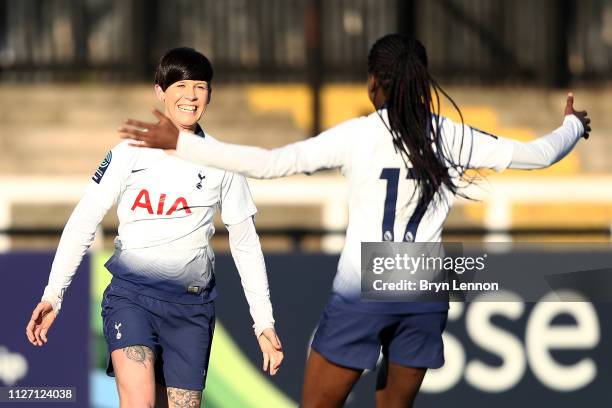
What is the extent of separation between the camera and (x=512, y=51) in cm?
1498

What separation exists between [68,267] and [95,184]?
14.0 inches

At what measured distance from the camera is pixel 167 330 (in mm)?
5430

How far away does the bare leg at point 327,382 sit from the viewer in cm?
495

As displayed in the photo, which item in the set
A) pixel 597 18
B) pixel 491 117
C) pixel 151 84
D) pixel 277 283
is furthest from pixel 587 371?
pixel 597 18

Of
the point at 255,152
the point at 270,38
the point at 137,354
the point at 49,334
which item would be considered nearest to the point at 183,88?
the point at 255,152

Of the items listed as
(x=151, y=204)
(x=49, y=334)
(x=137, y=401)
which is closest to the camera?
(x=137, y=401)

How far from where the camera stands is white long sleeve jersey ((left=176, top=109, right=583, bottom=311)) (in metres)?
4.73

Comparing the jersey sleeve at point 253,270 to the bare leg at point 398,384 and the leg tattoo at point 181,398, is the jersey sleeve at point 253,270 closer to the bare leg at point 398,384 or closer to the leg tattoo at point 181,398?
the leg tattoo at point 181,398

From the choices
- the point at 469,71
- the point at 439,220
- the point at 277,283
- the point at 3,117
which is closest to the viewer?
the point at 439,220

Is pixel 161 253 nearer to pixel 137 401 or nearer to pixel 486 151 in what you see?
pixel 137 401

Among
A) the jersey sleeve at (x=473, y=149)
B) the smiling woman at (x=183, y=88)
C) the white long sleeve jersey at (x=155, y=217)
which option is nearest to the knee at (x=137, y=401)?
the white long sleeve jersey at (x=155, y=217)

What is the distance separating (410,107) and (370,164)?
0.79ft

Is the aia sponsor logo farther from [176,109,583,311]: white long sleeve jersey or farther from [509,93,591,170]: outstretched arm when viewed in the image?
[509,93,591,170]: outstretched arm

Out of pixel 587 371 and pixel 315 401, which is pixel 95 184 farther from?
pixel 587 371
